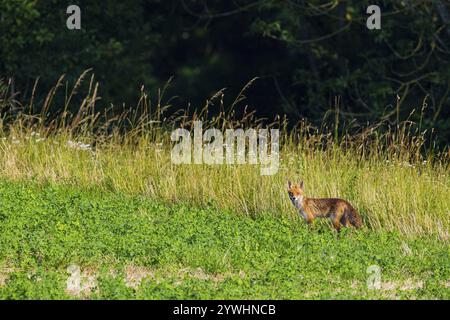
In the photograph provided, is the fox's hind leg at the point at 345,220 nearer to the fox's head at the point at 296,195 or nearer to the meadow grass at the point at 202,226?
the meadow grass at the point at 202,226

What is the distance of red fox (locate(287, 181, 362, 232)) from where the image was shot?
35.4 ft

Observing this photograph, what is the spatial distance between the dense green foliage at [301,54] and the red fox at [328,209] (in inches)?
290

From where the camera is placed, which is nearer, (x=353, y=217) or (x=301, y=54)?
(x=353, y=217)

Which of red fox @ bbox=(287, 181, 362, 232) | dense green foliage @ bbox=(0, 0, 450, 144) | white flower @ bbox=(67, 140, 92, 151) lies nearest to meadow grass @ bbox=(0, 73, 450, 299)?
white flower @ bbox=(67, 140, 92, 151)

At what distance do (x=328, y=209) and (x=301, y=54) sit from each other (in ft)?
40.4

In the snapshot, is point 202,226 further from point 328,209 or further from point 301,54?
point 301,54

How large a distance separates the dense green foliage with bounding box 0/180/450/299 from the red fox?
5.0 inches

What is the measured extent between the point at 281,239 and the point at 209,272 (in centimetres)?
115

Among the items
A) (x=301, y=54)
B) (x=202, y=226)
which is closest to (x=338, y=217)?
(x=202, y=226)

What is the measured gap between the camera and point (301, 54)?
2286cm

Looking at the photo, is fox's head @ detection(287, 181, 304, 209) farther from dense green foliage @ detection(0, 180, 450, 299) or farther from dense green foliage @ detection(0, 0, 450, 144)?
dense green foliage @ detection(0, 0, 450, 144)

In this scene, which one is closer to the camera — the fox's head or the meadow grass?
the meadow grass
